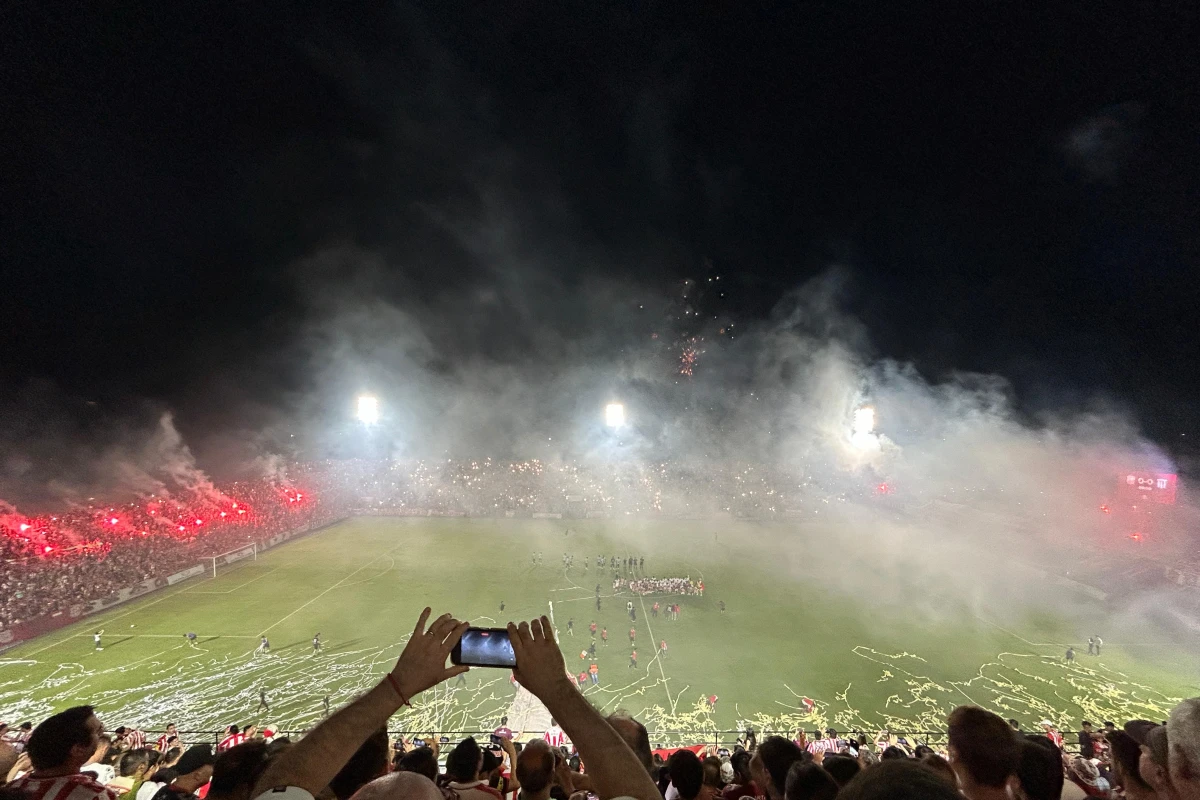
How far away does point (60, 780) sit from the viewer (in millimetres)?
3291

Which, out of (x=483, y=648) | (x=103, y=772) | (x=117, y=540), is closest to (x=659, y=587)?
(x=103, y=772)

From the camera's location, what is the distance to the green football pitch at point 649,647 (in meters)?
18.7

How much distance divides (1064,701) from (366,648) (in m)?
29.8

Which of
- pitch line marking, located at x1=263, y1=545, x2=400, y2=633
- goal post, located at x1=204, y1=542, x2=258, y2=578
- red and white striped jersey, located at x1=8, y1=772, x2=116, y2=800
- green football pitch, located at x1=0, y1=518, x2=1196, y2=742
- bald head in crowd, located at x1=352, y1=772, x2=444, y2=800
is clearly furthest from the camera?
goal post, located at x1=204, y1=542, x2=258, y2=578

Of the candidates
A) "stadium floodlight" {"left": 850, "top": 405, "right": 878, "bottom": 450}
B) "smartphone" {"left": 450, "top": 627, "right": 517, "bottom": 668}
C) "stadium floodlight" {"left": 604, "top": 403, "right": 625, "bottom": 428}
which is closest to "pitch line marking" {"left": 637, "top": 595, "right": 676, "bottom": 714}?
"stadium floodlight" {"left": 604, "top": 403, "right": 625, "bottom": 428}

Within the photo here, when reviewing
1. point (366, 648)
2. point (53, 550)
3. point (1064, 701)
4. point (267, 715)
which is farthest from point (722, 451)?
point (53, 550)

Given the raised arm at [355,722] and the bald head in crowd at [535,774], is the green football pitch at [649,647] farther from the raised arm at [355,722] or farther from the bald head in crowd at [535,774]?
the raised arm at [355,722]

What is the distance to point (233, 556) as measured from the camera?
1436 inches

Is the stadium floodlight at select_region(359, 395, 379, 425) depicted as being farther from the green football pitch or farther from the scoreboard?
the scoreboard

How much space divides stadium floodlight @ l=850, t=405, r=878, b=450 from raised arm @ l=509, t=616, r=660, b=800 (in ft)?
136

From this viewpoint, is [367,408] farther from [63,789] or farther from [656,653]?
[63,789]

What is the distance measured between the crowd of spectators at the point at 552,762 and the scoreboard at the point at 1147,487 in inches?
1638

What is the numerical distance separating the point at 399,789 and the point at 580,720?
0.88 m

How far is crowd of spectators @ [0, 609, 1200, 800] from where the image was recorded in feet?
6.55
